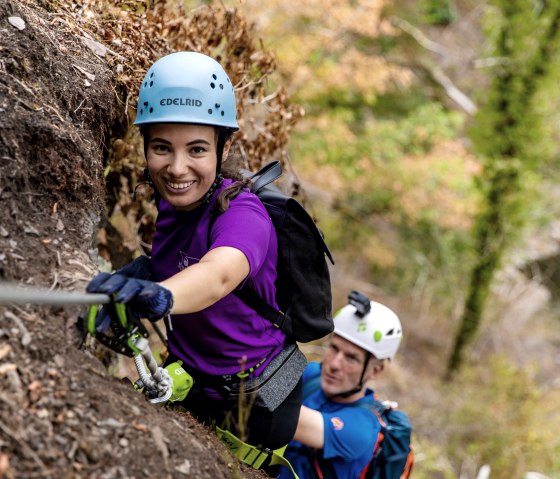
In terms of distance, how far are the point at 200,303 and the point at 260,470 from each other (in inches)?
54.8

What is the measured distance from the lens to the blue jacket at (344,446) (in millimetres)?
4598

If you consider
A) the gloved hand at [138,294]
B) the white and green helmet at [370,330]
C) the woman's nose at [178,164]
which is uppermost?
the woman's nose at [178,164]

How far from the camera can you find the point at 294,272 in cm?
340

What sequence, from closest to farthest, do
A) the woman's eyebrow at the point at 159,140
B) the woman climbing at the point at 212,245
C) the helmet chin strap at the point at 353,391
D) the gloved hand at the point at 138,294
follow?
the gloved hand at the point at 138,294
the woman climbing at the point at 212,245
the woman's eyebrow at the point at 159,140
the helmet chin strap at the point at 353,391

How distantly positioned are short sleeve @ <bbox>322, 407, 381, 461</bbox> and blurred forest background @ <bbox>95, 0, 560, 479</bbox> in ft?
20.5

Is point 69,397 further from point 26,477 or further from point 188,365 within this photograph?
point 188,365

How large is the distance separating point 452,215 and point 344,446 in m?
13.2

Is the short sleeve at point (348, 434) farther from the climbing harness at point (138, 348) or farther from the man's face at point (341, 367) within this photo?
the climbing harness at point (138, 348)

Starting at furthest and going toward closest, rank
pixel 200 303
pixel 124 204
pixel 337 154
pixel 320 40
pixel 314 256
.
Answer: pixel 337 154, pixel 320 40, pixel 124 204, pixel 314 256, pixel 200 303

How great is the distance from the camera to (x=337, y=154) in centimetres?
1720

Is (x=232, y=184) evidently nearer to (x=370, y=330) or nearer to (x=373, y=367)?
(x=370, y=330)

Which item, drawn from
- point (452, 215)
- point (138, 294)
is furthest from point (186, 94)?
point (452, 215)

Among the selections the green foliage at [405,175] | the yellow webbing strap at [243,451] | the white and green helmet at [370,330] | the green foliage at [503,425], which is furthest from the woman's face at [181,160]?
the green foliage at [405,175]

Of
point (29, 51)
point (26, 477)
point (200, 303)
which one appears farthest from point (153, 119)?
point (26, 477)
